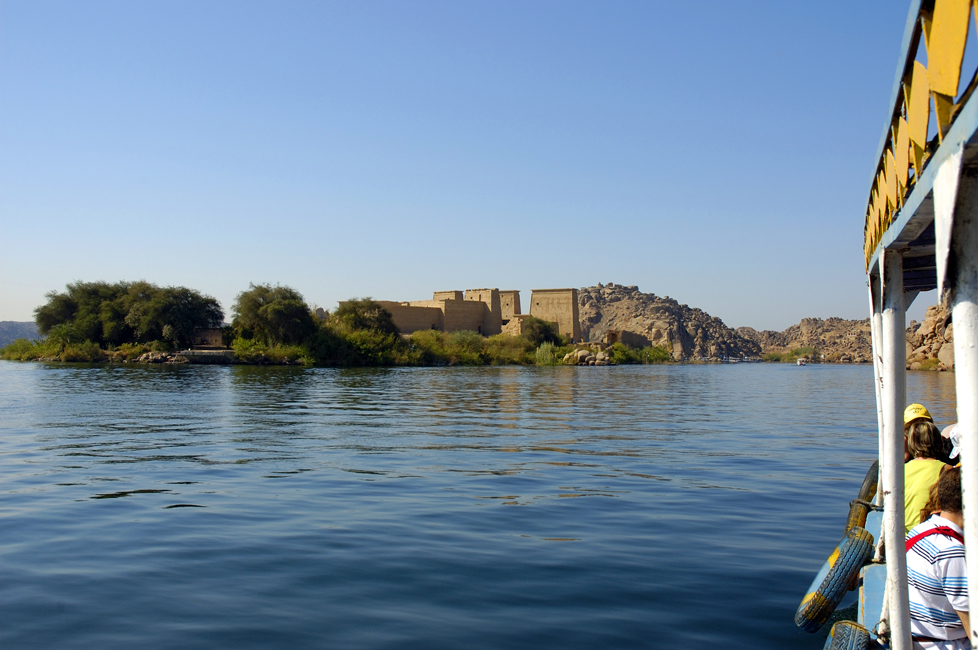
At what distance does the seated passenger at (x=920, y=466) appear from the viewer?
4.75 m

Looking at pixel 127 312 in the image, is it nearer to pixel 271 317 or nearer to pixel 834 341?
pixel 271 317

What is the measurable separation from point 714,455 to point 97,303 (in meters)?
Answer: 59.8

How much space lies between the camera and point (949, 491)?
→ 3549mm

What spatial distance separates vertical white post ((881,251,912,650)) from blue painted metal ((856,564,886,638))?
72cm

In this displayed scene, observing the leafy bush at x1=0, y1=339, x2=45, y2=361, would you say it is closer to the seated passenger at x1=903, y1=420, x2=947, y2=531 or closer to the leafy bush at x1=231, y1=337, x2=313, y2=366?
the leafy bush at x1=231, y1=337, x2=313, y2=366

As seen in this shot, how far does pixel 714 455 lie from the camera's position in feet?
45.1

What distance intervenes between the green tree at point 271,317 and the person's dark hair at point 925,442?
2237 inches

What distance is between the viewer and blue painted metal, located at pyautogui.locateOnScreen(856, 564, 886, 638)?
14.3 feet

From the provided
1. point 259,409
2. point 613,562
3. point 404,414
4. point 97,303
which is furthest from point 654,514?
point 97,303

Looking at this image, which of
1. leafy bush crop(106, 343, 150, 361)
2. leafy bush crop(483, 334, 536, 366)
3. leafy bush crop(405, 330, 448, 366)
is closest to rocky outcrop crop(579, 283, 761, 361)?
leafy bush crop(483, 334, 536, 366)

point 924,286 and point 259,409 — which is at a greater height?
point 924,286

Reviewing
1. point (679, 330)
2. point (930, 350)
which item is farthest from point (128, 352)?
point (679, 330)

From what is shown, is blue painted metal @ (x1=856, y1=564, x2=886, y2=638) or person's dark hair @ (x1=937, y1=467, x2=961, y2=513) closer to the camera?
person's dark hair @ (x1=937, y1=467, x2=961, y2=513)

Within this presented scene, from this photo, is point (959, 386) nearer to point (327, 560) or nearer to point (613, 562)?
point (613, 562)
